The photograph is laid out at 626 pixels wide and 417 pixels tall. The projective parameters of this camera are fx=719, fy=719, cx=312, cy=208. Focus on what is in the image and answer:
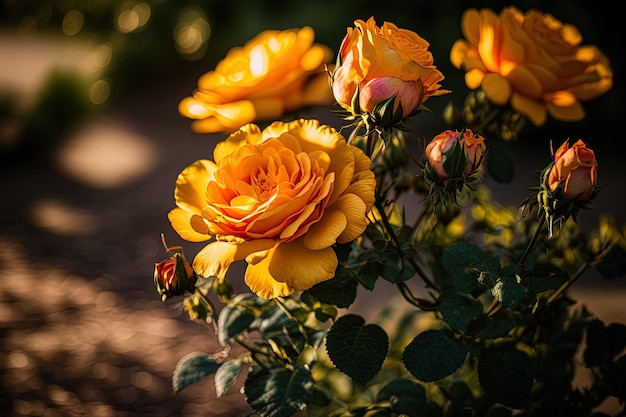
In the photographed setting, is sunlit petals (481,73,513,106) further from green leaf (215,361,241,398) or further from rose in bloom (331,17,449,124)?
green leaf (215,361,241,398)

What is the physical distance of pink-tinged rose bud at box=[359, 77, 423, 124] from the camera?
0.66 metres

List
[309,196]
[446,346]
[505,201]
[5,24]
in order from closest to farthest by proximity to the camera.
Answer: [309,196] < [446,346] < [505,201] < [5,24]

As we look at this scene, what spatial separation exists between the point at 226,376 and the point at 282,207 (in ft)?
0.93

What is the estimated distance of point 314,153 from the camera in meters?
0.70

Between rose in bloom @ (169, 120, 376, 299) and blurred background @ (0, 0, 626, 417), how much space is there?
0.75m

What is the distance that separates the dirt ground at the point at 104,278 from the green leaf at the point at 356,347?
25.7 inches

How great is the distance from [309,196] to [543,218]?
0.83 feet

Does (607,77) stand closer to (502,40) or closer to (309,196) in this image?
(502,40)

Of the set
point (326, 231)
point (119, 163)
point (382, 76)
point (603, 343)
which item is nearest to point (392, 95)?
point (382, 76)

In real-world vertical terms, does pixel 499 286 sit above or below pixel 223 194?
below

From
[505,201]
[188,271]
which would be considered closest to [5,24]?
[505,201]

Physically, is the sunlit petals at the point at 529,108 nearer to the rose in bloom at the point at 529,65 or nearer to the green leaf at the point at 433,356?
the rose in bloom at the point at 529,65

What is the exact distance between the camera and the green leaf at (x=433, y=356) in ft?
2.46

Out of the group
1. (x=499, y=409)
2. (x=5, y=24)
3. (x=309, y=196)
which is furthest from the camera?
(x=5, y=24)
